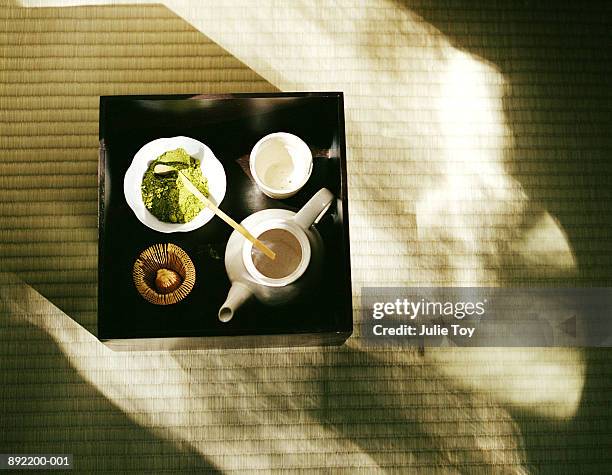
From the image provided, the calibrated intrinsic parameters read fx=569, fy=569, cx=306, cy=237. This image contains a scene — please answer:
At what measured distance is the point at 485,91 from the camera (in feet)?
5.14

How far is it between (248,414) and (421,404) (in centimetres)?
44

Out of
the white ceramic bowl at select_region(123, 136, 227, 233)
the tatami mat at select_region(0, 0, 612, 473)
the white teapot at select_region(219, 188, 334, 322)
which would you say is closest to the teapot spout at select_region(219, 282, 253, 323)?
the white teapot at select_region(219, 188, 334, 322)

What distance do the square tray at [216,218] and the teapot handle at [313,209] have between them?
0.04 m

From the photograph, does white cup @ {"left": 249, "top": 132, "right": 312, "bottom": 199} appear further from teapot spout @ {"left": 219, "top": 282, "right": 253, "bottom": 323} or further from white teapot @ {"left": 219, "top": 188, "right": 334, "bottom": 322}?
teapot spout @ {"left": 219, "top": 282, "right": 253, "bottom": 323}

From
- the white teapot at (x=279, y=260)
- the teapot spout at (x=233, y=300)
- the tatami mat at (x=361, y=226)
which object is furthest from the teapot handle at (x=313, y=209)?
the tatami mat at (x=361, y=226)

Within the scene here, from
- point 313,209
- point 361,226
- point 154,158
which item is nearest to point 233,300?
point 313,209

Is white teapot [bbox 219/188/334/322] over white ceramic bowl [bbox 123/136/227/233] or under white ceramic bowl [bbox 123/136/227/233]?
under

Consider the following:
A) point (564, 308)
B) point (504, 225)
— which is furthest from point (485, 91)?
point (564, 308)

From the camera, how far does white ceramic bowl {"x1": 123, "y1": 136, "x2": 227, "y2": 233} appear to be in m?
1.20

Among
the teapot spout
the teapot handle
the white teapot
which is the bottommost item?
the teapot spout

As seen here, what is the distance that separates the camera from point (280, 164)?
1229 mm

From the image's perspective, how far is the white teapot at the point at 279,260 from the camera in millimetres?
1139

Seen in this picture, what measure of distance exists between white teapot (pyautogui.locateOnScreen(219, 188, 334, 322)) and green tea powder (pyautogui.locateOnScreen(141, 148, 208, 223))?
0.38ft

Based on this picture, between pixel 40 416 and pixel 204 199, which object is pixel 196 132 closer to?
pixel 204 199
